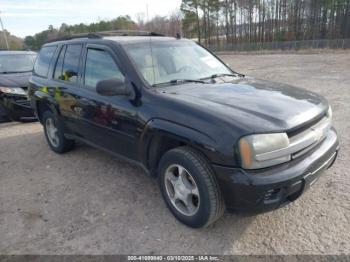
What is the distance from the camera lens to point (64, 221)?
10.6ft

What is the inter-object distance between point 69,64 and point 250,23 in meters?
53.5

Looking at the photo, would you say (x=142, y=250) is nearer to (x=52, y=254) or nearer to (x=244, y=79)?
(x=52, y=254)

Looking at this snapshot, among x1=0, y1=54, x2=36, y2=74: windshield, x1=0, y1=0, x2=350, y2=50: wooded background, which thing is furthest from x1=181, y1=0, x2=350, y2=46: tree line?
x1=0, y1=54, x2=36, y2=74: windshield

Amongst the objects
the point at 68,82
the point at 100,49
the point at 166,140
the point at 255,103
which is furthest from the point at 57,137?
the point at 255,103

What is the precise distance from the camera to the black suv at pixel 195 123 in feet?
8.06

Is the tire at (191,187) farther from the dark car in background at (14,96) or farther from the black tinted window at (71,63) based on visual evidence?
the dark car in background at (14,96)

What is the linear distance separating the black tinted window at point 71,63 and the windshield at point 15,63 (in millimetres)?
4689

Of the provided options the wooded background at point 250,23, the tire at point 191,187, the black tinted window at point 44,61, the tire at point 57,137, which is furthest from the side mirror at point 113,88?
the wooded background at point 250,23

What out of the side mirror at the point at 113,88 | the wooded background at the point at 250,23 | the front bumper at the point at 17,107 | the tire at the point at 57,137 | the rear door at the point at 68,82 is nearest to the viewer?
the side mirror at the point at 113,88

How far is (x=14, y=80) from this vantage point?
7625mm

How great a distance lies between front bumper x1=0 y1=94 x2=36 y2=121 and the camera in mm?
7328

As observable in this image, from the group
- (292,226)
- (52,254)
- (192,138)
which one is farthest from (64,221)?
(292,226)

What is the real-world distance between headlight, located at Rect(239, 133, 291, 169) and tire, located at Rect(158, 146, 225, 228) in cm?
36

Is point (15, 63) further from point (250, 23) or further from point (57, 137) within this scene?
point (250, 23)
